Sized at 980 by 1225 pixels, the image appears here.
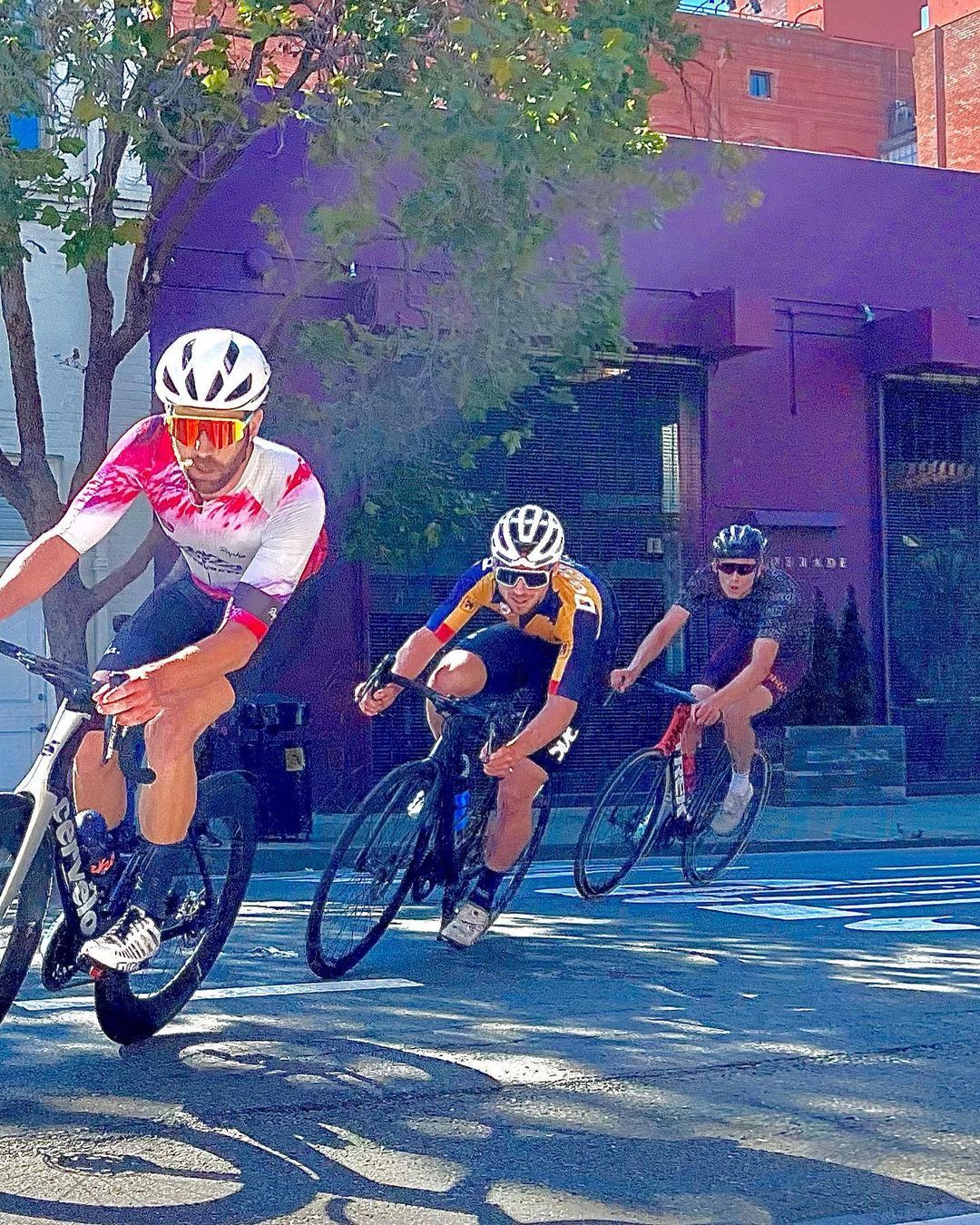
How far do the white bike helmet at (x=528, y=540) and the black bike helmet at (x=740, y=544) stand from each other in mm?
2468

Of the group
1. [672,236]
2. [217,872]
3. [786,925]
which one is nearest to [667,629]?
[786,925]

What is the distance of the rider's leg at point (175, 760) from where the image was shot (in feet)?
17.2

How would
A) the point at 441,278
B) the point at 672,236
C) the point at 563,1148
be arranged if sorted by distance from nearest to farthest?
the point at 563,1148 → the point at 441,278 → the point at 672,236

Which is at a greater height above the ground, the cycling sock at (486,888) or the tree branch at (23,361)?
the tree branch at (23,361)

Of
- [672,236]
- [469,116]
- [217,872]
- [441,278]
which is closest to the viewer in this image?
[217,872]

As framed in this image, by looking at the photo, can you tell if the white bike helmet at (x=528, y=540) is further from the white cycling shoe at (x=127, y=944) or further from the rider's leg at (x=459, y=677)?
the white cycling shoe at (x=127, y=944)

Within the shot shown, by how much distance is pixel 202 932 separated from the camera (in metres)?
5.81

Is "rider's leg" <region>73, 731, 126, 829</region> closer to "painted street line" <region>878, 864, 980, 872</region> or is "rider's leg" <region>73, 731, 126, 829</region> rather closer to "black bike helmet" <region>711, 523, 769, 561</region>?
"black bike helmet" <region>711, 523, 769, 561</region>

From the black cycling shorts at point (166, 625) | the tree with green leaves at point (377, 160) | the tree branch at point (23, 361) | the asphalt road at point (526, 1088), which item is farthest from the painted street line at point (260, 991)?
the tree branch at point (23, 361)

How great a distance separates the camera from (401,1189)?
4125 mm

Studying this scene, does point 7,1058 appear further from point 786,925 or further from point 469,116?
point 469,116

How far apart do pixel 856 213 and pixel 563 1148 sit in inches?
738

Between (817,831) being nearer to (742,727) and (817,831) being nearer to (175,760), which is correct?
(742,727)

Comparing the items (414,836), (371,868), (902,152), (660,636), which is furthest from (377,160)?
(902,152)
